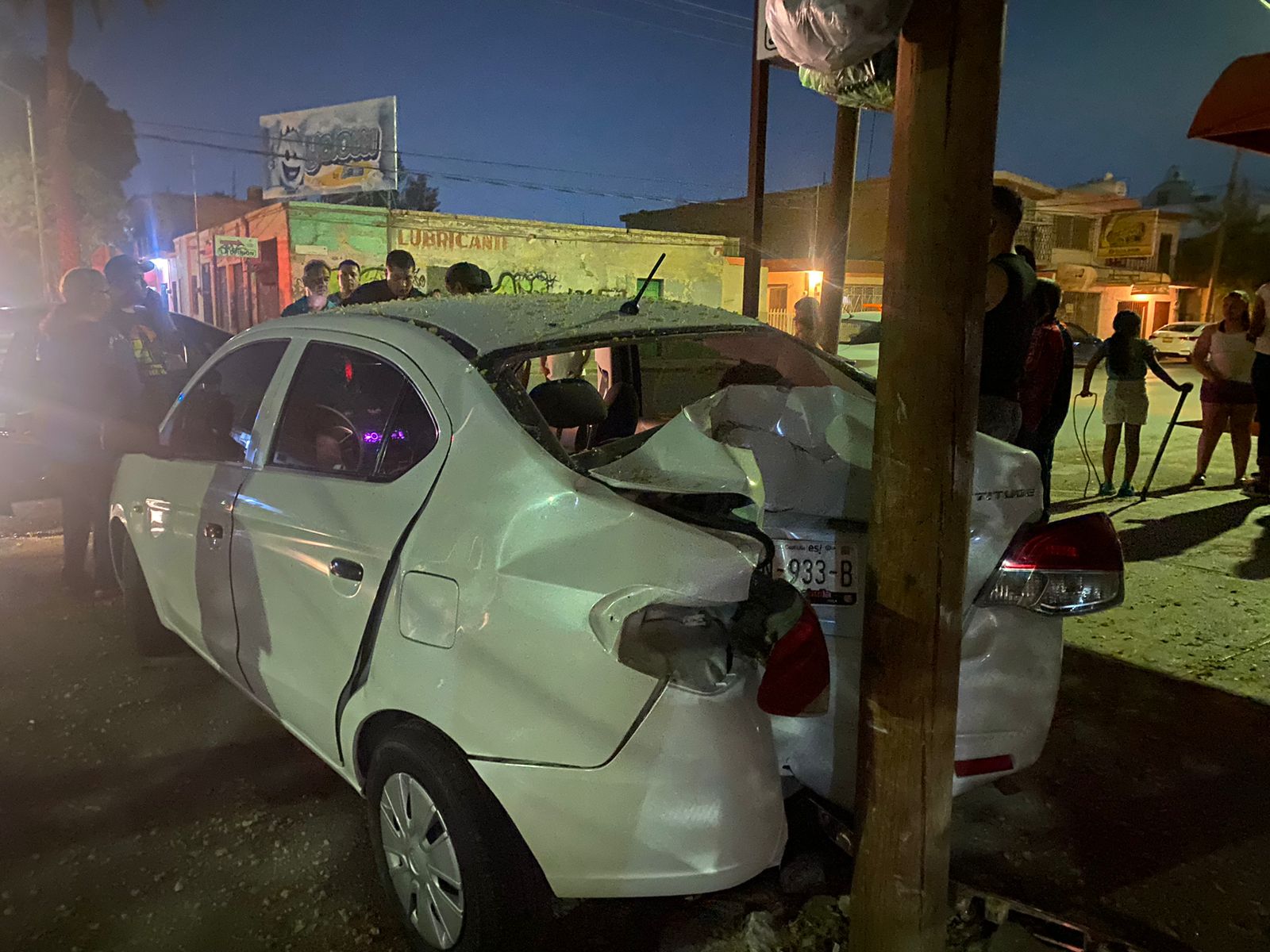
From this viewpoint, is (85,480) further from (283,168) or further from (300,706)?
(283,168)

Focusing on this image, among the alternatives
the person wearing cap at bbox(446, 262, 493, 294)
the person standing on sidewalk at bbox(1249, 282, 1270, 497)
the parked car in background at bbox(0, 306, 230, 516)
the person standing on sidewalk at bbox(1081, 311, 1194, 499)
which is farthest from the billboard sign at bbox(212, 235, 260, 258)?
the person standing on sidewalk at bbox(1249, 282, 1270, 497)

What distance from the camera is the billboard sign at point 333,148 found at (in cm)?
2820

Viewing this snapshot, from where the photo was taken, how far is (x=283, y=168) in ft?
98.6

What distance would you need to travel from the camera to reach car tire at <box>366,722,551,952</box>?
2.13m

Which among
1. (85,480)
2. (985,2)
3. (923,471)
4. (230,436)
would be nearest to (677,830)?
(923,471)

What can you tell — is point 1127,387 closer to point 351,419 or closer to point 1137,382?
point 1137,382

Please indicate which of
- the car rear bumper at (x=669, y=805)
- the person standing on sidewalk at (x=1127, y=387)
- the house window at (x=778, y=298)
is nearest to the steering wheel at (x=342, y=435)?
the car rear bumper at (x=669, y=805)

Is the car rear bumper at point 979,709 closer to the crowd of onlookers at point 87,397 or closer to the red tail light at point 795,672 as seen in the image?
the red tail light at point 795,672

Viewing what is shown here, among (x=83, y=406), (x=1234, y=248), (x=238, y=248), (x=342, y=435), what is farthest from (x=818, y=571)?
(x=1234, y=248)

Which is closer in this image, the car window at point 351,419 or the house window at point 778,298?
the car window at point 351,419

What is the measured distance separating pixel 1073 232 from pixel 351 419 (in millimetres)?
41170

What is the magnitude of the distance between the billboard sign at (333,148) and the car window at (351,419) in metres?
26.8

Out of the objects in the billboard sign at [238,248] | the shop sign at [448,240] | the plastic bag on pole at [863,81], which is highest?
the shop sign at [448,240]

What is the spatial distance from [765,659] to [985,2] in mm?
1373
